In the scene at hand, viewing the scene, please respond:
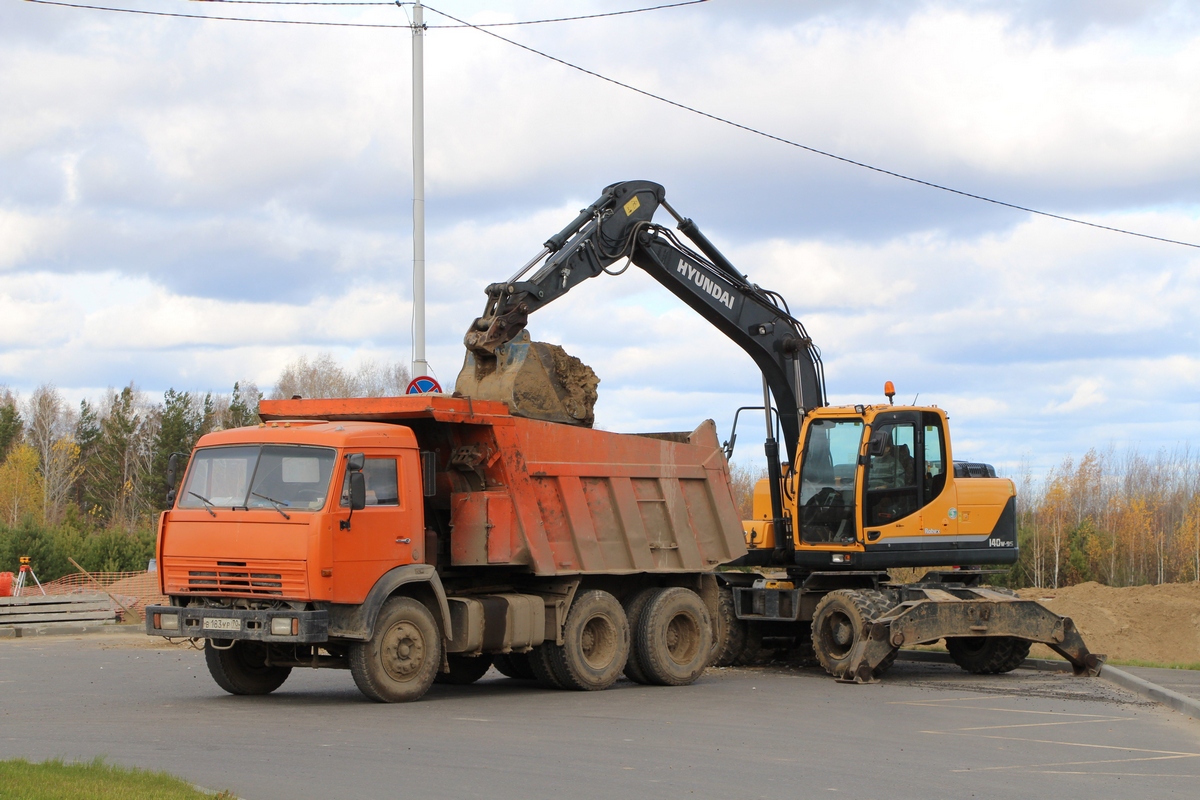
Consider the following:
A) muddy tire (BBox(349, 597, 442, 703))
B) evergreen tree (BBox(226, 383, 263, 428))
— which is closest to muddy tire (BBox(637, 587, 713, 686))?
muddy tire (BBox(349, 597, 442, 703))

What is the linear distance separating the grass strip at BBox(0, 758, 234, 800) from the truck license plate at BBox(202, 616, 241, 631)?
3.94m

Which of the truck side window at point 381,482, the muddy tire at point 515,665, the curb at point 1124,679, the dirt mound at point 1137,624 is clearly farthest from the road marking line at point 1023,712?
the dirt mound at point 1137,624

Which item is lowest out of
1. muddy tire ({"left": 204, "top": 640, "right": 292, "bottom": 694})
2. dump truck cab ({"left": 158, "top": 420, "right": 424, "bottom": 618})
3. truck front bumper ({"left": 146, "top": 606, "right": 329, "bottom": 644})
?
muddy tire ({"left": 204, "top": 640, "right": 292, "bottom": 694})

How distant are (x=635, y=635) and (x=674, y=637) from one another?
652 mm

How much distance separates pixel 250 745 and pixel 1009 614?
10645mm

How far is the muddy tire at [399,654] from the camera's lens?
13.0 metres

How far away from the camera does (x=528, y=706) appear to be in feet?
44.5

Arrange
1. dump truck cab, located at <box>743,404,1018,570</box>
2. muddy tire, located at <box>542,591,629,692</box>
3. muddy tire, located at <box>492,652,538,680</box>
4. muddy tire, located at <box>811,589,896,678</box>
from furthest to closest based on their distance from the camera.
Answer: dump truck cab, located at <box>743,404,1018,570</box>, muddy tire, located at <box>811,589,896,678</box>, muddy tire, located at <box>492,652,538,680</box>, muddy tire, located at <box>542,591,629,692</box>

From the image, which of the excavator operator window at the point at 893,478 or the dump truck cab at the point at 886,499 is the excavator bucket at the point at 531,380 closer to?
the dump truck cab at the point at 886,499

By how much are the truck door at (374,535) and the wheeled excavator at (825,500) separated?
2290mm

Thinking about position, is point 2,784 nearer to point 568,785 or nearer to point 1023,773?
point 568,785

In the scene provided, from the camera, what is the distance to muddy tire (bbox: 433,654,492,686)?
52.0ft

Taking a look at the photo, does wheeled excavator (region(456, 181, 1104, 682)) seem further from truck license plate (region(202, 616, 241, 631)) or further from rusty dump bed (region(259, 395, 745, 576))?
truck license plate (region(202, 616, 241, 631))

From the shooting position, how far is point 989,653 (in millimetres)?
18047
